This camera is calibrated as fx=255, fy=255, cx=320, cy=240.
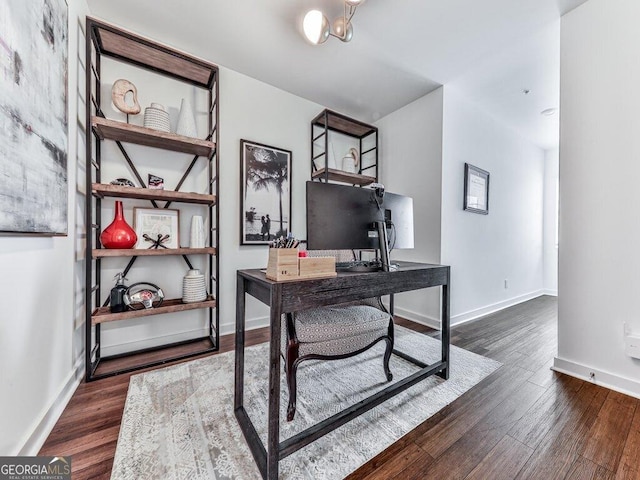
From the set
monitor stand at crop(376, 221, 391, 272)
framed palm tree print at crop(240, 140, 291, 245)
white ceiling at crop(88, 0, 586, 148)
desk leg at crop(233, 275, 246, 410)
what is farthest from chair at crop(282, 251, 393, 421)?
white ceiling at crop(88, 0, 586, 148)

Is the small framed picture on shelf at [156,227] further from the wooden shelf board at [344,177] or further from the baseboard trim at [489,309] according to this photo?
the baseboard trim at [489,309]

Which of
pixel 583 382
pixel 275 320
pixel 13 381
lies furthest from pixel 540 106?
pixel 13 381

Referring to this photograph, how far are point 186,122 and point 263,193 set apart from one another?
0.89 m

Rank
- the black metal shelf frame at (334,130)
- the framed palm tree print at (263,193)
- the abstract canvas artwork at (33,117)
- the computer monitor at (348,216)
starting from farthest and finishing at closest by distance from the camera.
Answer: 1. the black metal shelf frame at (334,130)
2. the framed palm tree print at (263,193)
3. the computer monitor at (348,216)
4. the abstract canvas artwork at (33,117)

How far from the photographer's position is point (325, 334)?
1.34m

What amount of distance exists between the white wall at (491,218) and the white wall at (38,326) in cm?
303

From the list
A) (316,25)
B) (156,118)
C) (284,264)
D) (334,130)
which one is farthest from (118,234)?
(334,130)

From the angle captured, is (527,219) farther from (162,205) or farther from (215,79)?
(162,205)

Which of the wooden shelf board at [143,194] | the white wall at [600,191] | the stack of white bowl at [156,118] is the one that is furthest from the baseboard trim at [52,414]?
the white wall at [600,191]

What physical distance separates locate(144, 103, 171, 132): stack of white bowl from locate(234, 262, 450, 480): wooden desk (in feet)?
4.65

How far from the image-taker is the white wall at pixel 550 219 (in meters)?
4.36

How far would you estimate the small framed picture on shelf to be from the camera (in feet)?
6.62

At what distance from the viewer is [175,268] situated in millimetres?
2229

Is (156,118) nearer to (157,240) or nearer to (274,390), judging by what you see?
(157,240)
